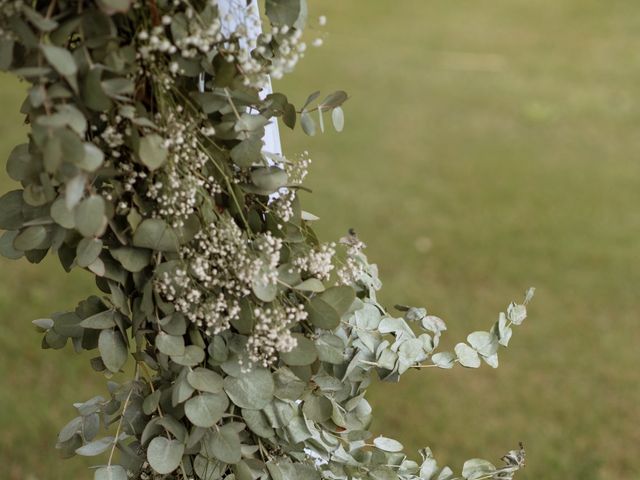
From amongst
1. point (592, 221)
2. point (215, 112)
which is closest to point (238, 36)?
point (215, 112)

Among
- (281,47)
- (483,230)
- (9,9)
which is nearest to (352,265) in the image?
(281,47)

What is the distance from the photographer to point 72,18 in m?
0.81

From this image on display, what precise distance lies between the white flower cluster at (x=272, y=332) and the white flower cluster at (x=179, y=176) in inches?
6.1

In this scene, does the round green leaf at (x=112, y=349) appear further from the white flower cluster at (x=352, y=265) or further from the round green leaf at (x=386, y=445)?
the round green leaf at (x=386, y=445)

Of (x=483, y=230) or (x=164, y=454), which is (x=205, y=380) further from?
(x=483, y=230)

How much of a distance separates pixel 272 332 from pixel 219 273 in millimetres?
98

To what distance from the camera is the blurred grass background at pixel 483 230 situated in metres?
2.68

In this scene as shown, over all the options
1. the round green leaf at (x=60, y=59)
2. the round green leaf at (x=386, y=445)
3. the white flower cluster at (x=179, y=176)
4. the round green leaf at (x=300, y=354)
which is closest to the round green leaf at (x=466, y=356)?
the round green leaf at (x=386, y=445)

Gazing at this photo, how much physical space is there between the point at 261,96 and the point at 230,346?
334 millimetres

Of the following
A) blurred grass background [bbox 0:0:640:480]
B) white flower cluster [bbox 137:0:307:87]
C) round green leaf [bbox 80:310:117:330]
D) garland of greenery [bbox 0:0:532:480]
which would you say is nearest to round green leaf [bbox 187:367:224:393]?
garland of greenery [bbox 0:0:532:480]

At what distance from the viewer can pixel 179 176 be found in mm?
940

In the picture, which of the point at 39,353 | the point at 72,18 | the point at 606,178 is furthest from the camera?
the point at 606,178

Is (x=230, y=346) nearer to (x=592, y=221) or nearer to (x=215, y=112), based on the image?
(x=215, y=112)

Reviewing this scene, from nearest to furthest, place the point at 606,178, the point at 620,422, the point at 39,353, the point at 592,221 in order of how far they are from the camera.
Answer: the point at 620,422 → the point at 39,353 → the point at 592,221 → the point at 606,178
